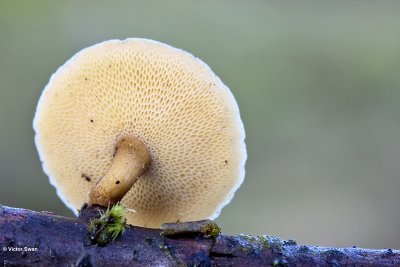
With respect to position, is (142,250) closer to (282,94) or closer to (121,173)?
(121,173)

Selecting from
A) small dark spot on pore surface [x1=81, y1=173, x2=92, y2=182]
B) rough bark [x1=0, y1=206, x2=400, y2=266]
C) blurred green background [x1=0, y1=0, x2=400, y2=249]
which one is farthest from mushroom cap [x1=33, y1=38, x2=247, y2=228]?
blurred green background [x1=0, y1=0, x2=400, y2=249]

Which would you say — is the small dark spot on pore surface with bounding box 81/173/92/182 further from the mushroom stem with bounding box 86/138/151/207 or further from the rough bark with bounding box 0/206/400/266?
the rough bark with bounding box 0/206/400/266

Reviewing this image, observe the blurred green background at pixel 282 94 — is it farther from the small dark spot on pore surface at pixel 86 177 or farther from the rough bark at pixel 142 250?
the rough bark at pixel 142 250

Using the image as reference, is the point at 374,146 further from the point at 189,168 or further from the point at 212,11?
the point at 189,168

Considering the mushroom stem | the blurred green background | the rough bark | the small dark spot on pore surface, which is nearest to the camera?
the rough bark

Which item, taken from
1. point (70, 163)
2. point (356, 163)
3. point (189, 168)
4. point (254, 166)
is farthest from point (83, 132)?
point (356, 163)

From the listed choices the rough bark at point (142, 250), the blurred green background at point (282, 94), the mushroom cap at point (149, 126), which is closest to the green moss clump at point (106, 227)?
the rough bark at point (142, 250)
